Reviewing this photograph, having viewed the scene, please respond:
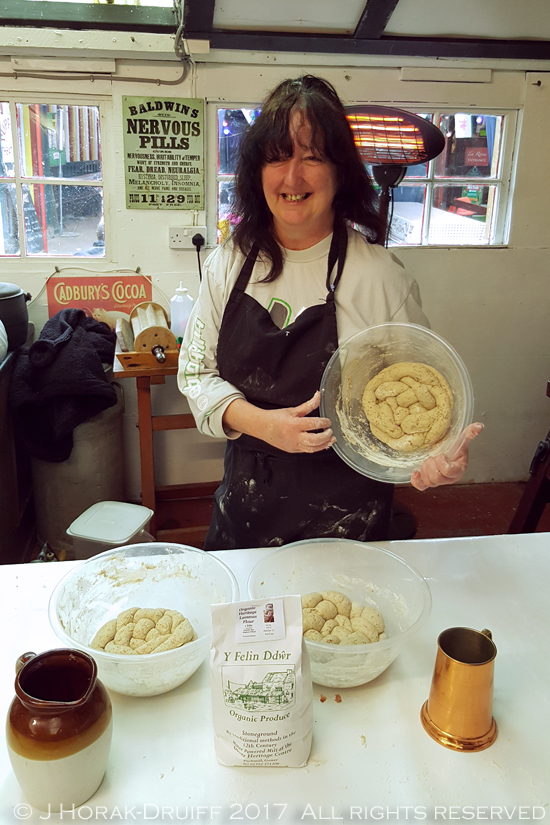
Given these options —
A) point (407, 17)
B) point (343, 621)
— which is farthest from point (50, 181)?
point (343, 621)

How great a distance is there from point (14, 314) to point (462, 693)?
2300 mm

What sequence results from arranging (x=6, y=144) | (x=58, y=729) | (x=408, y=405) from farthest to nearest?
(x=6, y=144) → (x=408, y=405) → (x=58, y=729)

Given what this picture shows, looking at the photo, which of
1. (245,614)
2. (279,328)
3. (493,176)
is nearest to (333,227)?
(279,328)

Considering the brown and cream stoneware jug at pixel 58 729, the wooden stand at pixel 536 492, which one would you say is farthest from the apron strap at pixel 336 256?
the wooden stand at pixel 536 492

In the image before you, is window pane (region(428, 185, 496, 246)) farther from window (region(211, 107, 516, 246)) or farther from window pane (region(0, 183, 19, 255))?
window pane (region(0, 183, 19, 255))

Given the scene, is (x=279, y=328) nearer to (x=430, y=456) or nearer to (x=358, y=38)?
(x=430, y=456)

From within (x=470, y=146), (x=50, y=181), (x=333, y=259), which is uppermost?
(x=470, y=146)

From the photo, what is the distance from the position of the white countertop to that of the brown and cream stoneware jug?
0.15 feet

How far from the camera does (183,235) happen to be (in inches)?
112

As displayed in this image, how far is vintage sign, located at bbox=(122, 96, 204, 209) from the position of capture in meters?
2.67

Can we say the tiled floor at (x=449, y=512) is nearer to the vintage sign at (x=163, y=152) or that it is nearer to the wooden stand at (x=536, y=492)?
the wooden stand at (x=536, y=492)

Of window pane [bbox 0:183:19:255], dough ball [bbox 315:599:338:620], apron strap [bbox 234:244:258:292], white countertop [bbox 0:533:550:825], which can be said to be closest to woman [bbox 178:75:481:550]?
apron strap [bbox 234:244:258:292]

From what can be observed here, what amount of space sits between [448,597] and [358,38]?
2.33 meters

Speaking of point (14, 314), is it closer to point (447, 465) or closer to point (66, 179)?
point (66, 179)
